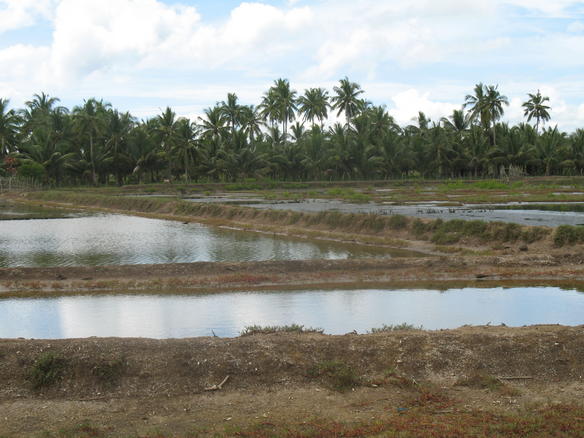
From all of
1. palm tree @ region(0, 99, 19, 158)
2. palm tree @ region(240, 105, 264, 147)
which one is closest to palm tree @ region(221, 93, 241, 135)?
palm tree @ region(240, 105, 264, 147)

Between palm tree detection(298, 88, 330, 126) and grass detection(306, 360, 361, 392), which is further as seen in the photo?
palm tree detection(298, 88, 330, 126)

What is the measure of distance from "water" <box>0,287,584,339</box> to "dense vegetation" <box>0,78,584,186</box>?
151 ft

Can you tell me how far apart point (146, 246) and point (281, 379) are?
15.1 meters

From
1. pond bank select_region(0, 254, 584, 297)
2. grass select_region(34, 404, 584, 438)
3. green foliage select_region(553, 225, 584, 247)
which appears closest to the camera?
grass select_region(34, 404, 584, 438)

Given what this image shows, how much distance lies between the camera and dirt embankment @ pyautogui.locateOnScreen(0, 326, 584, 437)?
6.35 m

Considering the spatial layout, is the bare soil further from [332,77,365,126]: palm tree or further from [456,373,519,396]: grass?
[332,77,365,126]: palm tree

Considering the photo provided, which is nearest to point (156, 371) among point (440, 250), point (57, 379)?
point (57, 379)

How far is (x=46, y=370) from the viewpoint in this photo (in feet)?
24.2

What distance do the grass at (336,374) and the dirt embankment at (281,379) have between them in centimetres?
1

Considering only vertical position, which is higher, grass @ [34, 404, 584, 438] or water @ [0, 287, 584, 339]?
grass @ [34, 404, 584, 438]

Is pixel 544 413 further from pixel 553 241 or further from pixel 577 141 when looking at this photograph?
pixel 577 141

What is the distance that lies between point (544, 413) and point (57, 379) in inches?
221

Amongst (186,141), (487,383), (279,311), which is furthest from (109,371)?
(186,141)

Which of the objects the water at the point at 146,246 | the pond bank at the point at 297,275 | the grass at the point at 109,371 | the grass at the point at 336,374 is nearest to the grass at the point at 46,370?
the grass at the point at 109,371
